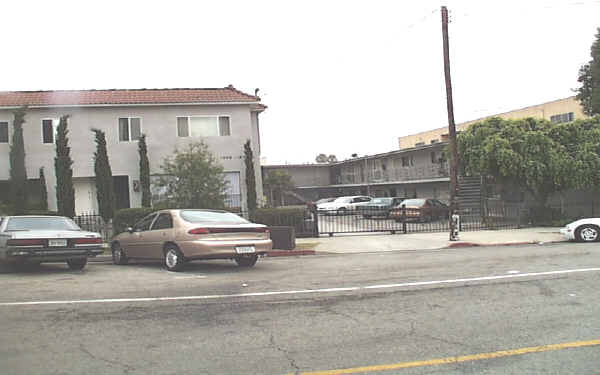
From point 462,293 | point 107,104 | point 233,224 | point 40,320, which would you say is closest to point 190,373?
point 40,320

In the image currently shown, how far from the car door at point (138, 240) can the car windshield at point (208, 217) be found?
1.13 metres

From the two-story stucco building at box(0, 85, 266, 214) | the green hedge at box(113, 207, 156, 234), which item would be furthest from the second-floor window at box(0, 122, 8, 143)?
the green hedge at box(113, 207, 156, 234)

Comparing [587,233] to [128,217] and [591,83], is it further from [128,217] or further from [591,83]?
[591,83]

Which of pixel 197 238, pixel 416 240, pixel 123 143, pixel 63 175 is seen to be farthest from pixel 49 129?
pixel 197 238

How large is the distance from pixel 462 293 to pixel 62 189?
1932 centimetres

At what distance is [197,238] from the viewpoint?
453 inches

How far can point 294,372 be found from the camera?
493cm

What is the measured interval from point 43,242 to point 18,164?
14.2m

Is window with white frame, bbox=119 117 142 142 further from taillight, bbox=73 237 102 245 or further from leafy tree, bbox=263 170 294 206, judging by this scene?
leafy tree, bbox=263 170 294 206

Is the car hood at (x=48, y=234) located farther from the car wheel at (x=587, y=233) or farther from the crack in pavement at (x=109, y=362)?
the car wheel at (x=587, y=233)

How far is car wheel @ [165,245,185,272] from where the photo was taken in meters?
11.7

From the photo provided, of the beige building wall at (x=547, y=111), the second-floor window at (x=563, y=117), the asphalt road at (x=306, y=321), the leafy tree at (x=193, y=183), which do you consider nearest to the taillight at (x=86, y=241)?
the asphalt road at (x=306, y=321)

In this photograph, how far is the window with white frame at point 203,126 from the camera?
26250 millimetres

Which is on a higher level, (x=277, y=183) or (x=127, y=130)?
(x=127, y=130)
